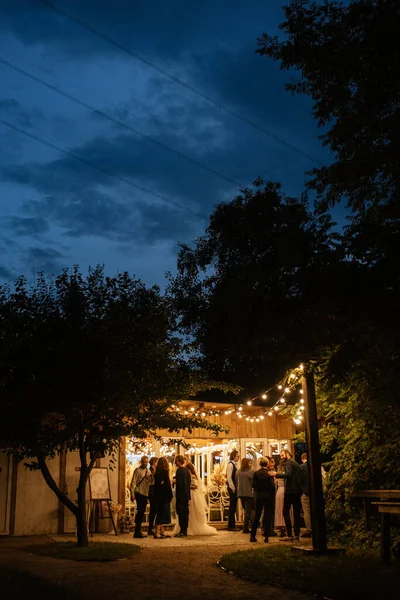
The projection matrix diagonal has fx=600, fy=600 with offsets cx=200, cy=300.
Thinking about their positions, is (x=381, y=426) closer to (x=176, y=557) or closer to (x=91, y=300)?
(x=176, y=557)

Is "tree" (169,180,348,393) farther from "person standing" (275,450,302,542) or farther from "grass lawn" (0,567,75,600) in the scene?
"person standing" (275,450,302,542)

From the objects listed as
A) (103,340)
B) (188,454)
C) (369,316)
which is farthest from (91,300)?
(188,454)

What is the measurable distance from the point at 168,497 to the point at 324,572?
6.11 metres

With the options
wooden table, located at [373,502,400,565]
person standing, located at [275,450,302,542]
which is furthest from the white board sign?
wooden table, located at [373,502,400,565]

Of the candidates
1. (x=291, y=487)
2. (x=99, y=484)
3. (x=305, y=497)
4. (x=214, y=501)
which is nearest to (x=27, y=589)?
(x=291, y=487)

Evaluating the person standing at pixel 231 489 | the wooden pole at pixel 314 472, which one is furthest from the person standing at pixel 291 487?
the wooden pole at pixel 314 472

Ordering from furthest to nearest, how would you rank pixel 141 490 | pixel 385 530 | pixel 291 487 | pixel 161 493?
pixel 141 490 < pixel 161 493 < pixel 291 487 < pixel 385 530

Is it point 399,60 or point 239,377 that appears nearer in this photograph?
point 399,60

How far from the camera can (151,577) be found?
858 centimetres

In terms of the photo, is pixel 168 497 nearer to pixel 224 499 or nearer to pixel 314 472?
pixel 224 499

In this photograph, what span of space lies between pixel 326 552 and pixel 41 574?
4735 millimetres

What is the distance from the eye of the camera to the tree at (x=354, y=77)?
830 cm

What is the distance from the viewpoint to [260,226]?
79.5ft

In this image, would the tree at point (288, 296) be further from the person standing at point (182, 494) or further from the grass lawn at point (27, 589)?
the person standing at point (182, 494)
